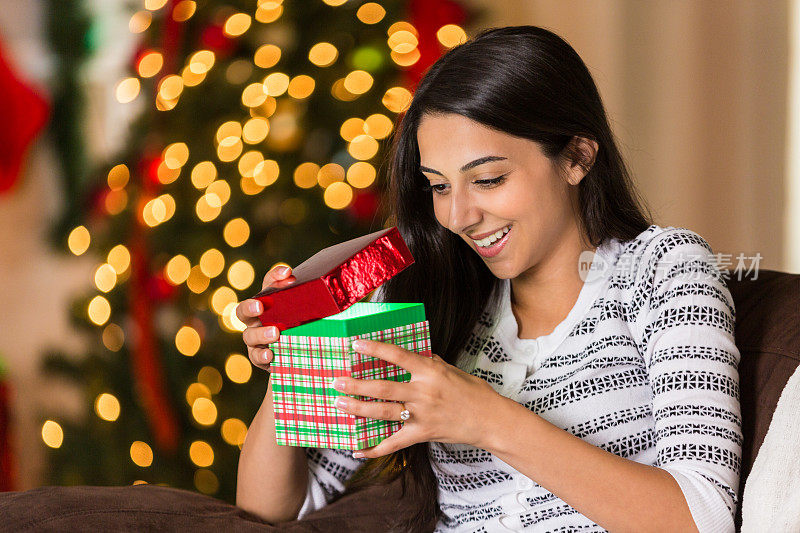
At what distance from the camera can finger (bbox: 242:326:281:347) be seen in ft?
3.53

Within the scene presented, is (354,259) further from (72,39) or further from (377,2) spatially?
(72,39)

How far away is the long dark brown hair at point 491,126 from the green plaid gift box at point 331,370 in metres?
0.38

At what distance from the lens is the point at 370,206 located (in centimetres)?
211

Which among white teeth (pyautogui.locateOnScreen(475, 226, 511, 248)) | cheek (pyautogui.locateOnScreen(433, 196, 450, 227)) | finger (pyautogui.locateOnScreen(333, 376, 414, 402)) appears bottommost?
finger (pyautogui.locateOnScreen(333, 376, 414, 402))

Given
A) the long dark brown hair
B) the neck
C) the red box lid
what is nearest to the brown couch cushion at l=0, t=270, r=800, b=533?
the long dark brown hair

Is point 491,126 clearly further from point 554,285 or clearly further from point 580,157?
point 554,285

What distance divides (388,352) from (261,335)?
21 cm

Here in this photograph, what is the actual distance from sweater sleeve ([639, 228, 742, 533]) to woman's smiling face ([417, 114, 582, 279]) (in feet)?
0.63

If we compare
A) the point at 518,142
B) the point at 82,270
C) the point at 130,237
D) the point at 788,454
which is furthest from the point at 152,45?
the point at 788,454

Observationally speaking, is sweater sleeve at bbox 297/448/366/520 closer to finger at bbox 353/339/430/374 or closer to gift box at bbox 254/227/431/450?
gift box at bbox 254/227/431/450

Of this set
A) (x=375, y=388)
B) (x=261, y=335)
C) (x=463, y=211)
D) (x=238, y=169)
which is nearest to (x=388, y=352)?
(x=375, y=388)

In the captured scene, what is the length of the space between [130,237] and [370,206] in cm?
72

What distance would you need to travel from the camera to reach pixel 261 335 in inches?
43.0

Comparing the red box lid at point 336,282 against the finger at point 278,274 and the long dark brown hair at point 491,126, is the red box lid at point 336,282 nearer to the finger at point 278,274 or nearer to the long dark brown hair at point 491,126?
the finger at point 278,274
